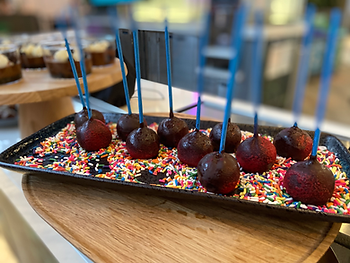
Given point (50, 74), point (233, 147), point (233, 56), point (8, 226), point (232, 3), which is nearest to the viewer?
point (233, 56)

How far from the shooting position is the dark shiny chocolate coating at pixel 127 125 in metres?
0.88

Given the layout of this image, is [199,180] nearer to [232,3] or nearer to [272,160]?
[272,160]

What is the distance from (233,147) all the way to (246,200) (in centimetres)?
23

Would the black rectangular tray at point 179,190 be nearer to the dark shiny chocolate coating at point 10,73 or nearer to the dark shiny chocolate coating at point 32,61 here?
the dark shiny chocolate coating at point 10,73

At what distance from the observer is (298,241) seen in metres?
0.57

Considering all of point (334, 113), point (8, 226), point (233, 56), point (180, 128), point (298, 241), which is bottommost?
point (334, 113)

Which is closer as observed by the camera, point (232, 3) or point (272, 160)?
point (272, 160)

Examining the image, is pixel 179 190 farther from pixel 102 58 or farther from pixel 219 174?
pixel 102 58

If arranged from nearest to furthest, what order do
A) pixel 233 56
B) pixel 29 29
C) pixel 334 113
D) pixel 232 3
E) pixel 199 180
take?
pixel 233 56 → pixel 199 180 → pixel 232 3 → pixel 334 113 → pixel 29 29

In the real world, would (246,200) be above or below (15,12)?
below

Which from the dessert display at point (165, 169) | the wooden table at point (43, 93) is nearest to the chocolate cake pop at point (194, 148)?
the dessert display at point (165, 169)

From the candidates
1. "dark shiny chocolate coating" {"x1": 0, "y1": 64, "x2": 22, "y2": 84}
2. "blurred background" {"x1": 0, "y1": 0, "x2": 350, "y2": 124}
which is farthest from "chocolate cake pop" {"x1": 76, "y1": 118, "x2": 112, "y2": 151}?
"blurred background" {"x1": 0, "y1": 0, "x2": 350, "y2": 124}

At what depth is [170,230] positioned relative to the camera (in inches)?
24.1

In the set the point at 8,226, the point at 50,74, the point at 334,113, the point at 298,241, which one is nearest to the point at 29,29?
the point at 50,74
